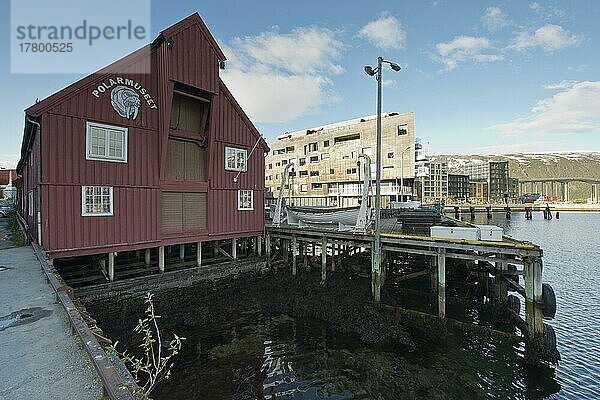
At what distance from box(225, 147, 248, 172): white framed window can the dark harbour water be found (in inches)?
291

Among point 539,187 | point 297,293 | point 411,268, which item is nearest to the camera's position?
point 297,293

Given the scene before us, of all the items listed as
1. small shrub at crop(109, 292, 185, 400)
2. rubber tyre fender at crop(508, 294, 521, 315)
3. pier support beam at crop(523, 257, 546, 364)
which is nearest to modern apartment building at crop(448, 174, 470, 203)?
rubber tyre fender at crop(508, 294, 521, 315)

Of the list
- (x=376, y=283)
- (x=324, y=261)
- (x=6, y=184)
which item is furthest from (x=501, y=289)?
(x=6, y=184)

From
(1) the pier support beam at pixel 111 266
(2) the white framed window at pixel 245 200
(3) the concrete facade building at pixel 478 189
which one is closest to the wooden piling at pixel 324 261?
(2) the white framed window at pixel 245 200

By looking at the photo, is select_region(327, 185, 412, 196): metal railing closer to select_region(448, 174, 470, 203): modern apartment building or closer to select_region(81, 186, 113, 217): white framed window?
select_region(81, 186, 113, 217): white framed window

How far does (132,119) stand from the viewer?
1373 centimetres

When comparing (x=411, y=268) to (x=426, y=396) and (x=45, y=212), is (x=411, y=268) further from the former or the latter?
(x=45, y=212)

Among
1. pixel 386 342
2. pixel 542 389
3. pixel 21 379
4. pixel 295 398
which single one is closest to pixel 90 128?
pixel 21 379

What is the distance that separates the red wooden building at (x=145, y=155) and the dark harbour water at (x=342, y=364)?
136 inches

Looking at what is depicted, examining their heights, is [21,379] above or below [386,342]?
above

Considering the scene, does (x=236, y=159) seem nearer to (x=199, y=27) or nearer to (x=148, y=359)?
(x=199, y=27)

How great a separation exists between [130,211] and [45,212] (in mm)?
2786

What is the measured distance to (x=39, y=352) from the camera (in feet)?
16.6

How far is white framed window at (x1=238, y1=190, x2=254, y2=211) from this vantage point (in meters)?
18.0
